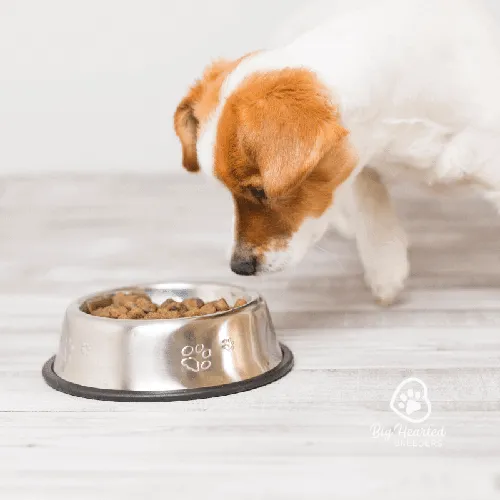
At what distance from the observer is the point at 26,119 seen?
3.33 m

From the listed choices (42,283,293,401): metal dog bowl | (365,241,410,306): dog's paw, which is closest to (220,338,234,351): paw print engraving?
(42,283,293,401): metal dog bowl

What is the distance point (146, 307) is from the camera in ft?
5.35

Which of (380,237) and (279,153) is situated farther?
(380,237)

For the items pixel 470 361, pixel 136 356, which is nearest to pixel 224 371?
pixel 136 356

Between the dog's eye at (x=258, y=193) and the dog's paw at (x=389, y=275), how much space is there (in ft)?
1.80

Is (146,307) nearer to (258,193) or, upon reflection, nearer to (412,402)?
(258,193)

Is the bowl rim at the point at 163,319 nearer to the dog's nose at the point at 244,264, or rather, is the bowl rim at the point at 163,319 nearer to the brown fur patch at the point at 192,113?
the dog's nose at the point at 244,264

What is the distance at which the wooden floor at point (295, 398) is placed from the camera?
1.14m

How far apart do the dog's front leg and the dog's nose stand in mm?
472

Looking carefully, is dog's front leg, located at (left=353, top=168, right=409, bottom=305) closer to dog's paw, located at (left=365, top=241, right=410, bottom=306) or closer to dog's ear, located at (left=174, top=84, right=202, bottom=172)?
dog's paw, located at (left=365, top=241, right=410, bottom=306)

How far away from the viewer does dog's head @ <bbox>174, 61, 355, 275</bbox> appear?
1.43 meters

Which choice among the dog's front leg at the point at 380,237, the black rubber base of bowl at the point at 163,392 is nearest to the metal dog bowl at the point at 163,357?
the black rubber base of bowl at the point at 163,392

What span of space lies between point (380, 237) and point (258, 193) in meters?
0.55
